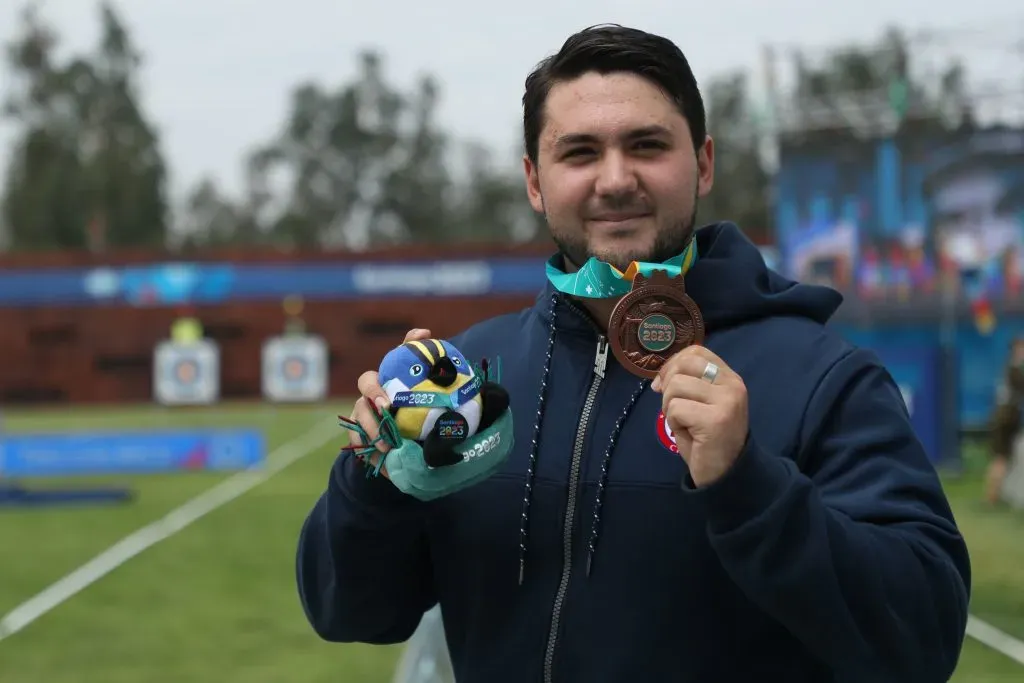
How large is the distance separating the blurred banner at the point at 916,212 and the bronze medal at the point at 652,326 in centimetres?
1944

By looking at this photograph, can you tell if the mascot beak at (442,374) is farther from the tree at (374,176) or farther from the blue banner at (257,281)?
the tree at (374,176)

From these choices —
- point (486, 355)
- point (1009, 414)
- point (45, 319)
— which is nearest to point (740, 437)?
point (486, 355)

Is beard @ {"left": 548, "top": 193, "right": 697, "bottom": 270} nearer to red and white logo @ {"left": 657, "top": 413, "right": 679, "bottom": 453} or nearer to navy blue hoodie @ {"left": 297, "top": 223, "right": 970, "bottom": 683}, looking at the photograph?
navy blue hoodie @ {"left": 297, "top": 223, "right": 970, "bottom": 683}

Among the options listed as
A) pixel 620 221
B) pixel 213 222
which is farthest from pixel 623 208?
pixel 213 222

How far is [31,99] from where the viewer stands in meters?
60.0

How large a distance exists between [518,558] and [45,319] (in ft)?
109

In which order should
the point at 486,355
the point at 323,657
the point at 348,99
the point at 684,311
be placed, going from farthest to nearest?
the point at 348,99
the point at 323,657
the point at 486,355
the point at 684,311

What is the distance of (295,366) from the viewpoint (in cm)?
3275

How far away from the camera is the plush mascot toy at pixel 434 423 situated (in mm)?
1807

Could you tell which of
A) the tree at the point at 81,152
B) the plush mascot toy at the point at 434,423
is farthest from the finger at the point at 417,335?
the tree at the point at 81,152

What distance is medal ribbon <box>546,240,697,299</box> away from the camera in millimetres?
1901

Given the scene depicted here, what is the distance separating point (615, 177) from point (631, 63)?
175 mm

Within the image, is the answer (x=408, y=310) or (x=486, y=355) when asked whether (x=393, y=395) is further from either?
(x=408, y=310)

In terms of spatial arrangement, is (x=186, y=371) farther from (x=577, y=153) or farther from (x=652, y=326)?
(x=652, y=326)
